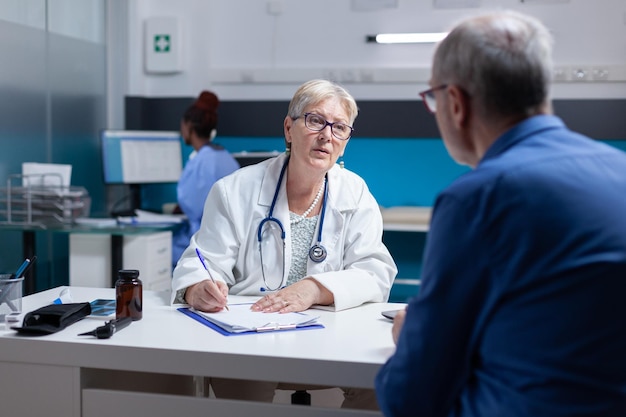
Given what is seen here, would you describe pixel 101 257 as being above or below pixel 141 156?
below

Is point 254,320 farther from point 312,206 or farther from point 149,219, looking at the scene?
point 149,219

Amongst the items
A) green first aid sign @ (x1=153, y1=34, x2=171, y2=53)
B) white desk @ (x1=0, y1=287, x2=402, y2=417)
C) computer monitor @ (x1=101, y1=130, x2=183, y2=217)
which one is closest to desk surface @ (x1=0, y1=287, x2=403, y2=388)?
white desk @ (x1=0, y1=287, x2=402, y2=417)

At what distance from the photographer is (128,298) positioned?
5.84ft

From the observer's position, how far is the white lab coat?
7.11 feet

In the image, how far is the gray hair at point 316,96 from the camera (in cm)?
227

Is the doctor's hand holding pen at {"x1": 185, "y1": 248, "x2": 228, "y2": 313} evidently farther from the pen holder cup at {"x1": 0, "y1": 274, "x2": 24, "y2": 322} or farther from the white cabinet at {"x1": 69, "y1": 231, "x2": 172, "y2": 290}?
the white cabinet at {"x1": 69, "y1": 231, "x2": 172, "y2": 290}

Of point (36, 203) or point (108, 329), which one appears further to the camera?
point (36, 203)

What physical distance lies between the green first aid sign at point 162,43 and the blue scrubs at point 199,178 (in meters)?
1.28

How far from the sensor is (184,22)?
5.39 metres

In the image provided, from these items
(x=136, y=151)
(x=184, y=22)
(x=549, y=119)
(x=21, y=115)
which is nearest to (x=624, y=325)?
(x=549, y=119)

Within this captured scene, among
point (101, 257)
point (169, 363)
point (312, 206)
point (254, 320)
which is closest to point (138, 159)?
point (101, 257)

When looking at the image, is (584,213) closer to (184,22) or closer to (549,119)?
(549,119)

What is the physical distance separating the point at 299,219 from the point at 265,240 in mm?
131

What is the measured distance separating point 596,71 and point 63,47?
343 cm
